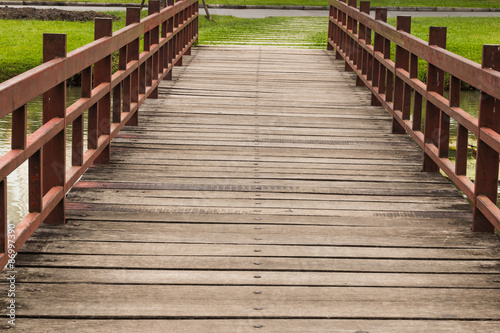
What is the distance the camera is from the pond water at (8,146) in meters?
5.55

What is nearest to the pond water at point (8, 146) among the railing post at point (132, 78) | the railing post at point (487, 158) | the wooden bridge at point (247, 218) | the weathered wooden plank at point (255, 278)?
the wooden bridge at point (247, 218)

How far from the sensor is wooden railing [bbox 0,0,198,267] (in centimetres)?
325

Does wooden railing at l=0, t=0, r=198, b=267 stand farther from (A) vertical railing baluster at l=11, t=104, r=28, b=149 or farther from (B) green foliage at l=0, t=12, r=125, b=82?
(B) green foliage at l=0, t=12, r=125, b=82

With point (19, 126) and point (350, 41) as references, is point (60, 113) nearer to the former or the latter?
point (19, 126)

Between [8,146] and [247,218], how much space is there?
12.3 ft

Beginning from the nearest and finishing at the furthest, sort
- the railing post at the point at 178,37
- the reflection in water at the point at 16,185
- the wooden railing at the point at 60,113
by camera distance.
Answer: the wooden railing at the point at 60,113
the reflection in water at the point at 16,185
the railing post at the point at 178,37

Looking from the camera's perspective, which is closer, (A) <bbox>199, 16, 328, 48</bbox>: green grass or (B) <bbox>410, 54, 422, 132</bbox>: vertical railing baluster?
(B) <bbox>410, 54, 422, 132</bbox>: vertical railing baluster

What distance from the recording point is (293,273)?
3.56m

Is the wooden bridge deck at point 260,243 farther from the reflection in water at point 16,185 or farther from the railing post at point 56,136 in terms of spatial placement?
the reflection in water at point 16,185

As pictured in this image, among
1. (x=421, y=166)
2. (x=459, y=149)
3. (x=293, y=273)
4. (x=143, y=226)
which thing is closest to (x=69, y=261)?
(x=143, y=226)

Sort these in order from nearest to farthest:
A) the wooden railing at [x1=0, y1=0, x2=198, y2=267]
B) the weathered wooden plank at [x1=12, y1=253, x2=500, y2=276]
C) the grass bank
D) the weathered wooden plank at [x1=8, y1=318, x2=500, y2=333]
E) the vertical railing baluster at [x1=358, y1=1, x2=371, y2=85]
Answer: the weathered wooden plank at [x1=8, y1=318, x2=500, y2=333], the wooden railing at [x1=0, y1=0, x2=198, y2=267], the weathered wooden plank at [x1=12, y1=253, x2=500, y2=276], the vertical railing baluster at [x1=358, y1=1, x2=371, y2=85], the grass bank

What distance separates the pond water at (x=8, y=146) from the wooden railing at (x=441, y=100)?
3.85 feet

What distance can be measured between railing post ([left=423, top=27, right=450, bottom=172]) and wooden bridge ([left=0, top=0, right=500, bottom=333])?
14 millimetres

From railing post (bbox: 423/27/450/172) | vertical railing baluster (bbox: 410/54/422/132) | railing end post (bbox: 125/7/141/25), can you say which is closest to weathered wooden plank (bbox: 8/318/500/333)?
railing post (bbox: 423/27/450/172)
